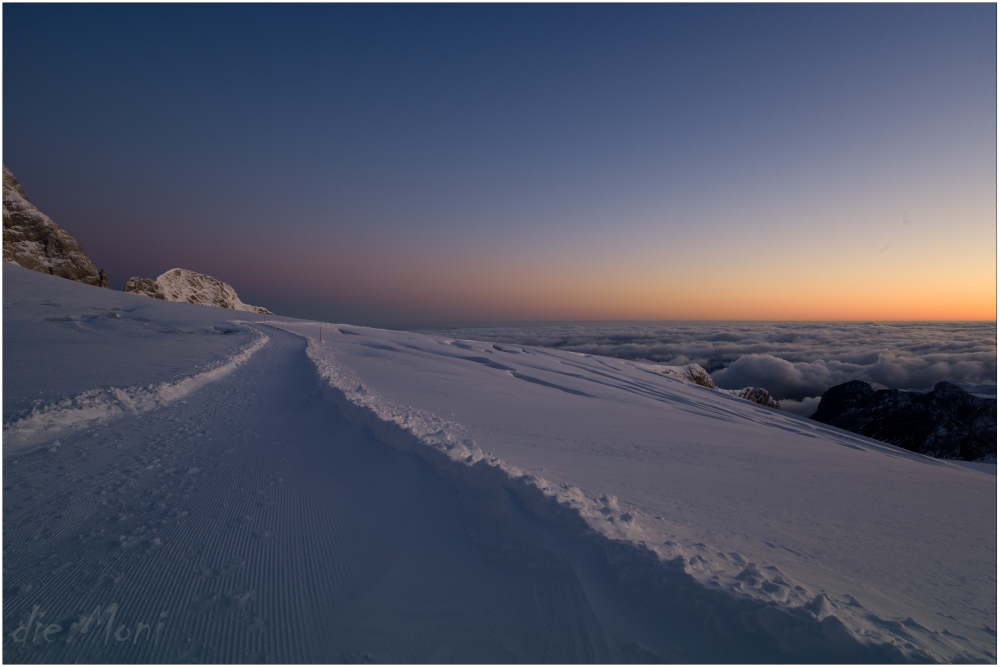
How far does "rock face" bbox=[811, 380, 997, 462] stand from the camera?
801 inches

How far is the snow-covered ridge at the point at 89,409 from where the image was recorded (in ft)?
17.1

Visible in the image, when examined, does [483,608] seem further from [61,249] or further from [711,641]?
[61,249]

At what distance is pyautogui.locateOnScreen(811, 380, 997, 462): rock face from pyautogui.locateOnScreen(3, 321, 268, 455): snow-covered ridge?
107 ft

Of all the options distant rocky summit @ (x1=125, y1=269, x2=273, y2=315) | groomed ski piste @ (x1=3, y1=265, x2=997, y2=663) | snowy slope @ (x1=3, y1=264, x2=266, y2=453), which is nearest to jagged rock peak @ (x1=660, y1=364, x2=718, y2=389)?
groomed ski piste @ (x1=3, y1=265, x2=997, y2=663)

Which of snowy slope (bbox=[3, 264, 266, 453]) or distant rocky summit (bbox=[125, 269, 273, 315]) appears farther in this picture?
distant rocky summit (bbox=[125, 269, 273, 315])

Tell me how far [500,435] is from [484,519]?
2759 mm

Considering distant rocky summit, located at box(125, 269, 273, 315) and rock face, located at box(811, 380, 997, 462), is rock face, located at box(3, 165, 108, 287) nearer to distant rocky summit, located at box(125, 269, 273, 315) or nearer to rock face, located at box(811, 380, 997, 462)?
distant rocky summit, located at box(125, 269, 273, 315)

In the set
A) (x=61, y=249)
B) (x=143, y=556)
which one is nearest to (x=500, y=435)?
(x=143, y=556)

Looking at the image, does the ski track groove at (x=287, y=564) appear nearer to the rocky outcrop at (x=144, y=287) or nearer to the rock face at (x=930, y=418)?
the rock face at (x=930, y=418)

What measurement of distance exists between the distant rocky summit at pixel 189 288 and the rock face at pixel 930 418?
268ft

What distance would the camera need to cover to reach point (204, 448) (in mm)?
5121

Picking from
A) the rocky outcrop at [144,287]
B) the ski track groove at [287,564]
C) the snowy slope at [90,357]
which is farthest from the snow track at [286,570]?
the rocky outcrop at [144,287]

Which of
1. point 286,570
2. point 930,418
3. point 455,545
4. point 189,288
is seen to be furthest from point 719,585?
point 189,288

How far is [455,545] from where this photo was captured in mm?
3004
